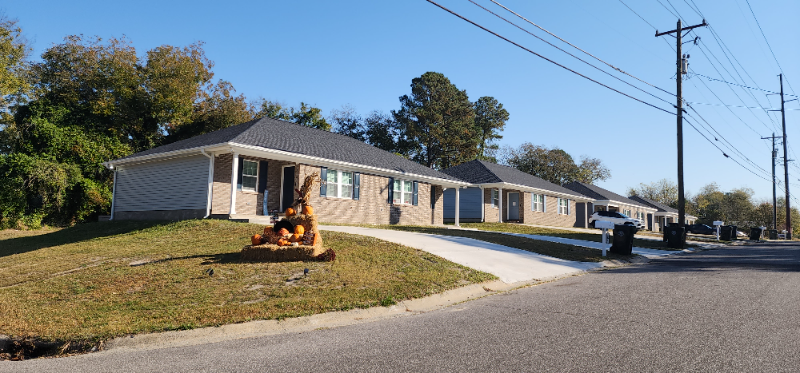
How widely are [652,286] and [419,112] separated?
40.7 meters

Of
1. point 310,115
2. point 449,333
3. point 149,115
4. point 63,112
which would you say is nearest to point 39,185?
point 63,112

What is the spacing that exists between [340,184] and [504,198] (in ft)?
55.6

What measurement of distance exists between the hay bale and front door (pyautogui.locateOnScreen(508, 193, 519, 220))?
25979mm

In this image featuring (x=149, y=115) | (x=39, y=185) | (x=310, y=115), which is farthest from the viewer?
(x=310, y=115)

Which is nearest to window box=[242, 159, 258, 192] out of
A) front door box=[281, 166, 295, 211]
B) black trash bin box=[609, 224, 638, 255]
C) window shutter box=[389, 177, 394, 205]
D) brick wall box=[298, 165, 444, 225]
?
front door box=[281, 166, 295, 211]

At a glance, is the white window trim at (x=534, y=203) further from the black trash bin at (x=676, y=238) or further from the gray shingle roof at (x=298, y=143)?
the black trash bin at (x=676, y=238)

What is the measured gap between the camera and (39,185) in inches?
984

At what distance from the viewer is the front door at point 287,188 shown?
2030 cm

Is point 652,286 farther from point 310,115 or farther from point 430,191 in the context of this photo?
point 310,115

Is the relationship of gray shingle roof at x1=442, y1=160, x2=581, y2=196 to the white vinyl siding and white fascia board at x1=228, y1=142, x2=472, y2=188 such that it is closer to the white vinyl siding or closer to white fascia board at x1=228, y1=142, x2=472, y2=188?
white fascia board at x1=228, y1=142, x2=472, y2=188

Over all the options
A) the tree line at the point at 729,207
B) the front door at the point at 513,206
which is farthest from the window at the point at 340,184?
the tree line at the point at 729,207

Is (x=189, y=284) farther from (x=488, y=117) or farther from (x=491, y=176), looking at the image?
(x=488, y=117)

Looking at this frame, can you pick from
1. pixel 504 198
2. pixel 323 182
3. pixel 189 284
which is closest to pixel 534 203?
pixel 504 198

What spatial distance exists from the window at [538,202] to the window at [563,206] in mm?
3210
